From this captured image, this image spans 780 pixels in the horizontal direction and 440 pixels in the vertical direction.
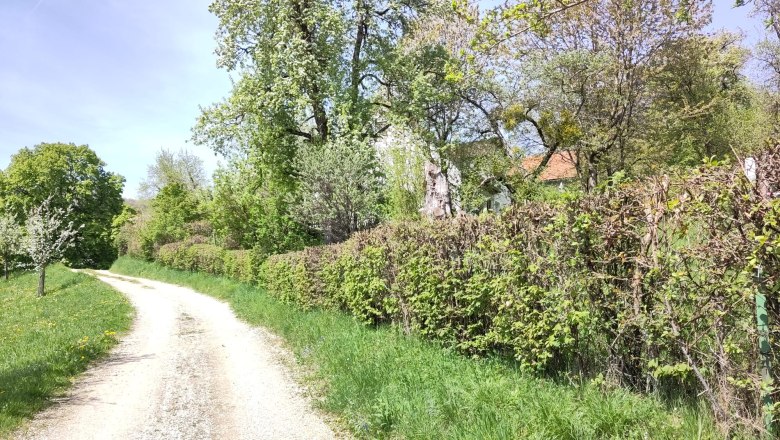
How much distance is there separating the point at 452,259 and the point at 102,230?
2181 inches

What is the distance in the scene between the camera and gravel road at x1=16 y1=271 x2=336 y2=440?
563 centimetres

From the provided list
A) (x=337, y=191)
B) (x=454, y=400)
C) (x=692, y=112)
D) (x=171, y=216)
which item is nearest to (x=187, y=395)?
(x=454, y=400)

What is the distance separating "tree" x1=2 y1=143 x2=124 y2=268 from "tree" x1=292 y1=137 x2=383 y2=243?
4144 cm

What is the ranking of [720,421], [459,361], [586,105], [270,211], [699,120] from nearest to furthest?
[720,421] < [459,361] < [270,211] < [586,105] < [699,120]

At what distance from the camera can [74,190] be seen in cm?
5156

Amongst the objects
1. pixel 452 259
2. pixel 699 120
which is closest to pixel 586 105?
pixel 699 120

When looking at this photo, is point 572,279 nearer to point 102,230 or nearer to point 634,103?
point 634,103

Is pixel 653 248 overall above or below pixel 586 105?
below

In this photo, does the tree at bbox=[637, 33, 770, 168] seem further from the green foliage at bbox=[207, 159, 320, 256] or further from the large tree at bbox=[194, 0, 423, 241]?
the green foliage at bbox=[207, 159, 320, 256]

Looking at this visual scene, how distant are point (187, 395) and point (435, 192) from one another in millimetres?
13508

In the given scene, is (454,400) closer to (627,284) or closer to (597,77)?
(627,284)

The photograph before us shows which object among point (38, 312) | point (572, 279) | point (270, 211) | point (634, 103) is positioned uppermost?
point (634, 103)

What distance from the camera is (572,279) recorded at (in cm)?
452

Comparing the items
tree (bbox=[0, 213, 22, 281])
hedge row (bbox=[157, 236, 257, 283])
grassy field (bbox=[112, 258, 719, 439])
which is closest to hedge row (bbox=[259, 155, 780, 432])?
grassy field (bbox=[112, 258, 719, 439])
